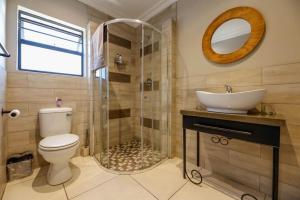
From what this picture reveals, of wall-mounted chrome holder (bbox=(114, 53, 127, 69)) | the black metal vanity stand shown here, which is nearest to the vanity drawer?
the black metal vanity stand

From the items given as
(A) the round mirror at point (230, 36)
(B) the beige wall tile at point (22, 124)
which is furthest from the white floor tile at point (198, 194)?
(B) the beige wall tile at point (22, 124)

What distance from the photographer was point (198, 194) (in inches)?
52.6

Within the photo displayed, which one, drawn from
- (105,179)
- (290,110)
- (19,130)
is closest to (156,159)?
(105,179)

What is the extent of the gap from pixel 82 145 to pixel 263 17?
8.86ft

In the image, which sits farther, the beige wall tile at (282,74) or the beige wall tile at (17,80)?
the beige wall tile at (17,80)

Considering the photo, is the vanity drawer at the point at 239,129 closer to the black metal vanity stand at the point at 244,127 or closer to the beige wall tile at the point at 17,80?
the black metal vanity stand at the point at 244,127

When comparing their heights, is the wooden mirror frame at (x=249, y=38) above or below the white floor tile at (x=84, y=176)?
above

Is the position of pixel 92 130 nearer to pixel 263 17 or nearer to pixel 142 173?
pixel 142 173

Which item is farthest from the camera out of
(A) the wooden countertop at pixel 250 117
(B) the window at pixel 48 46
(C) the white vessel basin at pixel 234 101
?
(B) the window at pixel 48 46

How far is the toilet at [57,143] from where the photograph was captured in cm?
137

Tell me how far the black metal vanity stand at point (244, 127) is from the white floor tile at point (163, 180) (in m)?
0.27

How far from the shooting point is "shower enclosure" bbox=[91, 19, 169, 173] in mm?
2051

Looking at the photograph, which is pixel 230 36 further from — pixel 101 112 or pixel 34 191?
pixel 34 191

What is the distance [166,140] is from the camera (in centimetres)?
211
